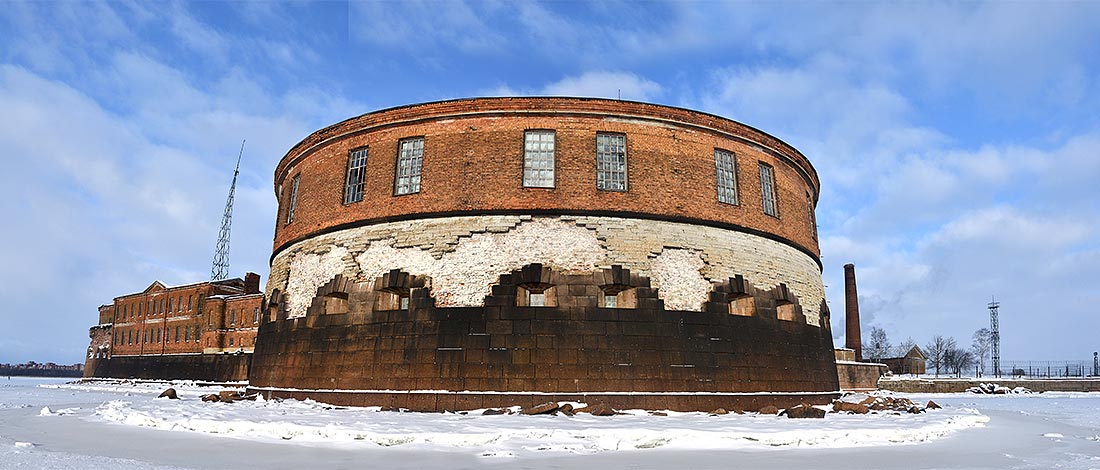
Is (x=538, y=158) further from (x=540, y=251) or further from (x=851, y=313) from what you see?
(x=851, y=313)

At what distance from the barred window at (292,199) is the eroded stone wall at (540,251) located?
335 cm

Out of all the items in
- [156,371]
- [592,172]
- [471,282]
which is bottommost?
[156,371]

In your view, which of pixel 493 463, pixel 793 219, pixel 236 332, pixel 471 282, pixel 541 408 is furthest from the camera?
pixel 236 332

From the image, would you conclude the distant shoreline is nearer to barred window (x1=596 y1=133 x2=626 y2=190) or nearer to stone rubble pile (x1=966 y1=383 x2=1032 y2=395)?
barred window (x1=596 y1=133 x2=626 y2=190)

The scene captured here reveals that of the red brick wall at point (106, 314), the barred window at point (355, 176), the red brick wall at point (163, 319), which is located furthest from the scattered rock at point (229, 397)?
the red brick wall at point (106, 314)

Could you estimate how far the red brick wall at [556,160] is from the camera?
17219 millimetres

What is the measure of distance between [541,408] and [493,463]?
614 centimetres

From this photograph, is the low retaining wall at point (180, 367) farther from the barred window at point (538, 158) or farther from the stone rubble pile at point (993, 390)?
the stone rubble pile at point (993, 390)

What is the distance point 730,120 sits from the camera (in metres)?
19.2

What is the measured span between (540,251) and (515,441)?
22.5 feet

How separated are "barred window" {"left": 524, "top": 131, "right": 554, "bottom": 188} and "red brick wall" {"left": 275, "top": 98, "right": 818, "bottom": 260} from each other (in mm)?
182

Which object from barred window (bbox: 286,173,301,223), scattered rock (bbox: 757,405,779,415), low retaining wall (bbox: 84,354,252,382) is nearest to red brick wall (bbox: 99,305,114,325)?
low retaining wall (bbox: 84,354,252,382)

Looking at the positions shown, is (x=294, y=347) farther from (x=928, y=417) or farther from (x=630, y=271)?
(x=928, y=417)

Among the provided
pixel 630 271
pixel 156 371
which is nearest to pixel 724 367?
pixel 630 271
